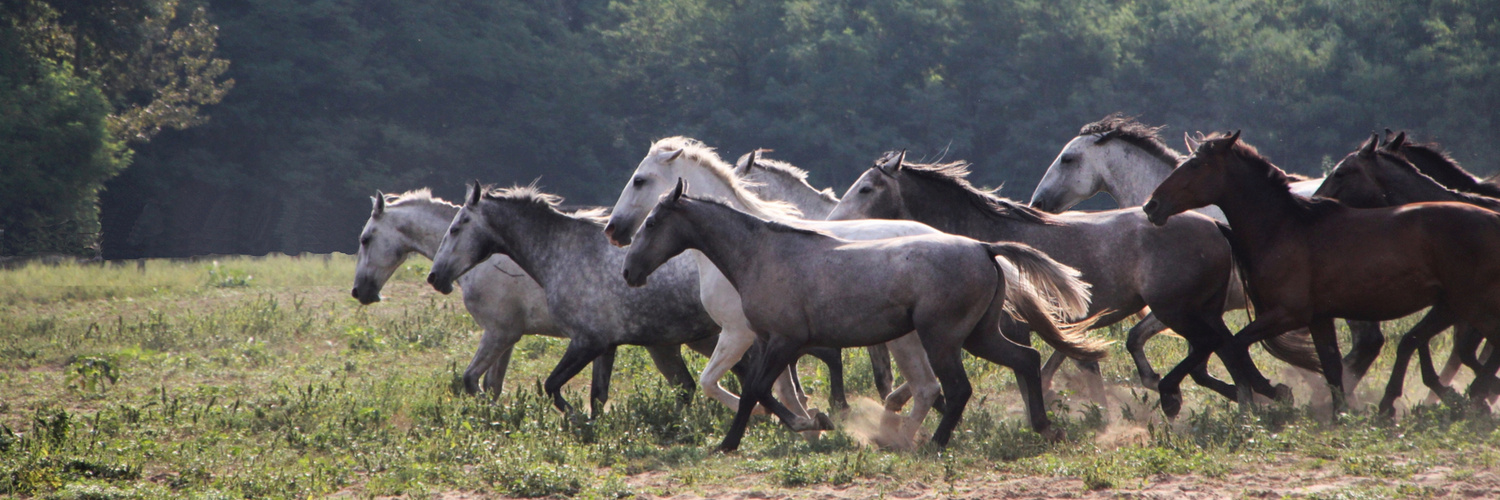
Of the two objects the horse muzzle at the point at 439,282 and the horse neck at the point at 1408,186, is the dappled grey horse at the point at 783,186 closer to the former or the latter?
the horse muzzle at the point at 439,282

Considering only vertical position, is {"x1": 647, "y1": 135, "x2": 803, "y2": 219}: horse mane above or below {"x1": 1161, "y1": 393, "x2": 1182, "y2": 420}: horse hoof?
above

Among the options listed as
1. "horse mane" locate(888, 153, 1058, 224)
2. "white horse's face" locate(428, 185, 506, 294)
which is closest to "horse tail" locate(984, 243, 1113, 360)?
"horse mane" locate(888, 153, 1058, 224)

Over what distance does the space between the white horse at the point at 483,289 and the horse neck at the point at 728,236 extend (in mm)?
1699

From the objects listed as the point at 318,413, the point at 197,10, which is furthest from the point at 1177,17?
the point at 318,413

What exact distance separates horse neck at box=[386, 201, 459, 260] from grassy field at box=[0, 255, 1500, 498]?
1036 millimetres

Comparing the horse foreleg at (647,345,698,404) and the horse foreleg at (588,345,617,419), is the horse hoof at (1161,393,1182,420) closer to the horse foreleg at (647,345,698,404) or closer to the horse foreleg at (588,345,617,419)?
the horse foreleg at (647,345,698,404)

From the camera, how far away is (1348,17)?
112 ft

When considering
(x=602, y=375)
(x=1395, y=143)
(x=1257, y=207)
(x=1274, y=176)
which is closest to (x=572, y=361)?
(x=602, y=375)

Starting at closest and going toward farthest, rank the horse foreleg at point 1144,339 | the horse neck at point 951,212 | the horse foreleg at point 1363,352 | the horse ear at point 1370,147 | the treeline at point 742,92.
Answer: the horse ear at point 1370,147 < the horse foreleg at point 1363,352 < the horse neck at point 951,212 < the horse foreleg at point 1144,339 < the treeline at point 742,92

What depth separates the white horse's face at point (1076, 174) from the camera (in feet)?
32.1

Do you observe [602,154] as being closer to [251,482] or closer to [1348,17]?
[1348,17]

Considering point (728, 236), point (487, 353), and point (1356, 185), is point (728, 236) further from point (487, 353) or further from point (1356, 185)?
point (1356, 185)

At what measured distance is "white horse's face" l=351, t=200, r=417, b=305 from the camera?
9.40 m

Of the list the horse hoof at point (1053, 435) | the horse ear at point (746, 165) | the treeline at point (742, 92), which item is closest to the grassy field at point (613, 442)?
the horse hoof at point (1053, 435)
